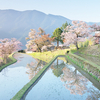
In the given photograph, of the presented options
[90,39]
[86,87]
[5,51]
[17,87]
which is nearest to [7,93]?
[17,87]

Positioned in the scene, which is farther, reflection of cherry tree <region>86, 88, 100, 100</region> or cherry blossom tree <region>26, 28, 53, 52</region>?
cherry blossom tree <region>26, 28, 53, 52</region>

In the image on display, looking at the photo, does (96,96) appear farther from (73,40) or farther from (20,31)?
(20,31)

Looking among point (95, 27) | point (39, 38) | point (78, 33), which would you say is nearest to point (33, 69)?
point (78, 33)

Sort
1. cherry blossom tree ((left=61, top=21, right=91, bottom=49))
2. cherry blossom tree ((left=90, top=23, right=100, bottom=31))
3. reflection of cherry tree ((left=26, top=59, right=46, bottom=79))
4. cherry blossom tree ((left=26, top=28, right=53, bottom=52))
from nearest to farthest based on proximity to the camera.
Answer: reflection of cherry tree ((left=26, top=59, right=46, bottom=79)) < cherry blossom tree ((left=61, top=21, right=91, bottom=49)) < cherry blossom tree ((left=90, top=23, right=100, bottom=31)) < cherry blossom tree ((left=26, top=28, right=53, bottom=52))

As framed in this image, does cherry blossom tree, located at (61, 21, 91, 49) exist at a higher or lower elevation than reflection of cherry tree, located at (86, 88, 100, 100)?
higher

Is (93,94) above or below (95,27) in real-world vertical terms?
below

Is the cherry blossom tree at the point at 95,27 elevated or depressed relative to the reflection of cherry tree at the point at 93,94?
elevated

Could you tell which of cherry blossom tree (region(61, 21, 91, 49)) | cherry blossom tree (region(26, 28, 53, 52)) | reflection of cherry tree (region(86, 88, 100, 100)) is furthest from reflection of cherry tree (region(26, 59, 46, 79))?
cherry blossom tree (region(26, 28, 53, 52))

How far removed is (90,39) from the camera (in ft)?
91.4

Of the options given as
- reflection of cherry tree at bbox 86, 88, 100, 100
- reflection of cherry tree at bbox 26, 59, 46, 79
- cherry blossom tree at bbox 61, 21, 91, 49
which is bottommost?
reflection of cherry tree at bbox 26, 59, 46, 79

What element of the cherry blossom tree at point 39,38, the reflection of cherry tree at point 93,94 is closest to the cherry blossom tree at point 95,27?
the cherry blossom tree at point 39,38

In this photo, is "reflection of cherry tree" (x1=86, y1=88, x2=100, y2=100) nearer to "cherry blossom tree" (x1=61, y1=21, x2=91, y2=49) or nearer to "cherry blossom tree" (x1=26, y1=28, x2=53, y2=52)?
"cherry blossom tree" (x1=61, y1=21, x2=91, y2=49)

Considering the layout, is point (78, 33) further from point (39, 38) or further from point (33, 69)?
point (33, 69)

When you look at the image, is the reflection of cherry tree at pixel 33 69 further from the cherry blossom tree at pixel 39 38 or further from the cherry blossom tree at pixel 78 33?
the cherry blossom tree at pixel 39 38
